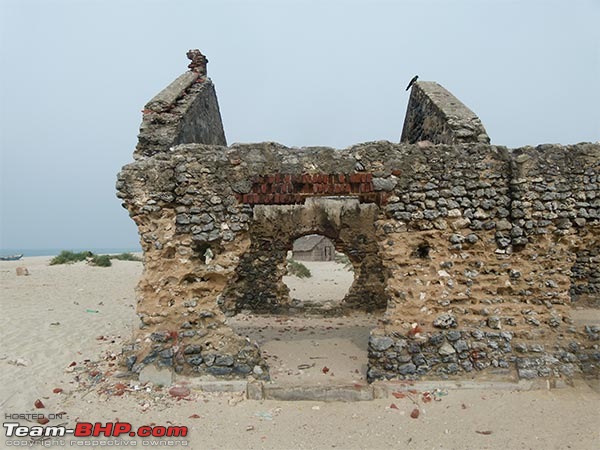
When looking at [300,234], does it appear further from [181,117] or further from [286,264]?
[181,117]

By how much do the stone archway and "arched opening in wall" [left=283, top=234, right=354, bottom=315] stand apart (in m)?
0.64

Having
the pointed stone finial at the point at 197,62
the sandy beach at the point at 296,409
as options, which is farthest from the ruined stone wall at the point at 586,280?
the pointed stone finial at the point at 197,62

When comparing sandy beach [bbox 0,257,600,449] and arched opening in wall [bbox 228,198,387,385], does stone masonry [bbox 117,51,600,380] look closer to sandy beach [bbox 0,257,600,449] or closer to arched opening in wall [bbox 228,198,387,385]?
sandy beach [bbox 0,257,600,449]

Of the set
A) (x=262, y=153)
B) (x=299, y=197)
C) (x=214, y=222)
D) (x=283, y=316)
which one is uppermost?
(x=262, y=153)

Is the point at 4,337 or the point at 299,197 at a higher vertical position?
the point at 299,197

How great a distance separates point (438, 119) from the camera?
24.2 ft

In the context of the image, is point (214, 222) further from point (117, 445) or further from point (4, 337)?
point (4, 337)

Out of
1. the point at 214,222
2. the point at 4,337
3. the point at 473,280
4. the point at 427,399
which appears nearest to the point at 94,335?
the point at 4,337

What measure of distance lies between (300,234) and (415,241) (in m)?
6.17

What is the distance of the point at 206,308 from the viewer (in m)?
5.57

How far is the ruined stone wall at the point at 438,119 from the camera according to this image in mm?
6555

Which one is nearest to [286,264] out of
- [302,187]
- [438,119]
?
[438,119]

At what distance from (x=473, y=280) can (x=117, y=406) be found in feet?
15.8

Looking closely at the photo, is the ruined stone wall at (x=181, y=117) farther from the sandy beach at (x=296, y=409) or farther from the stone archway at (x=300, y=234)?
the sandy beach at (x=296, y=409)
